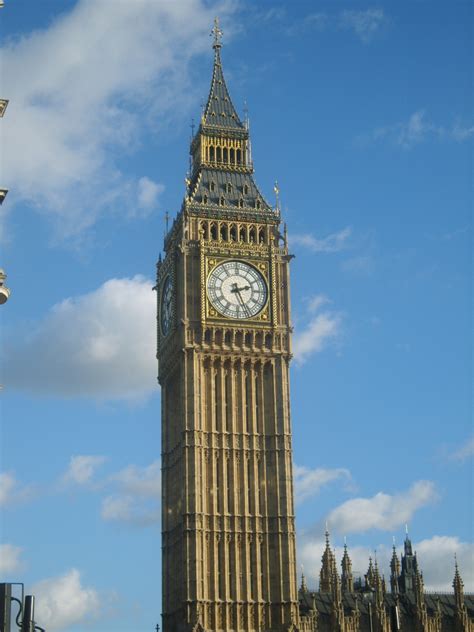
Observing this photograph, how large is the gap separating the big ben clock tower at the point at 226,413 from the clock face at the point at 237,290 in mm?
75

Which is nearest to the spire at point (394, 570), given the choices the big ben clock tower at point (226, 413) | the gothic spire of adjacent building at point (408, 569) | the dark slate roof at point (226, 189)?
the gothic spire of adjacent building at point (408, 569)

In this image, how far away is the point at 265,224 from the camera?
9194 centimetres

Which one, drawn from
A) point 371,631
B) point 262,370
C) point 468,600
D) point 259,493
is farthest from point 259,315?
point 468,600

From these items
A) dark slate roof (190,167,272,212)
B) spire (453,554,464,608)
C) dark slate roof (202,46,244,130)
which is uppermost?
dark slate roof (202,46,244,130)

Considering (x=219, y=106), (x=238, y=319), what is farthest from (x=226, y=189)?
(x=238, y=319)

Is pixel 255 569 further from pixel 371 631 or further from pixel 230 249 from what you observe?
pixel 230 249

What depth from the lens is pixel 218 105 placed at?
98625 mm

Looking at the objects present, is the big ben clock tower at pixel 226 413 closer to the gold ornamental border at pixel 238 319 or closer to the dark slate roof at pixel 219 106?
the gold ornamental border at pixel 238 319

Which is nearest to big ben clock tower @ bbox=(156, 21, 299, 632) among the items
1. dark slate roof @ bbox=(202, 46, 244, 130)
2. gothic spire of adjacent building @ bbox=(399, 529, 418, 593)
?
dark slate roof @ bbox=(202, 46, 244, 130)

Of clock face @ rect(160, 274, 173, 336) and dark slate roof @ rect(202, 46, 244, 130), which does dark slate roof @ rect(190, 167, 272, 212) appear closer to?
dark slate roof @ rect(202, 46, 244, 130)

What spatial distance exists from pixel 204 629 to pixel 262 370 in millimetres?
19524

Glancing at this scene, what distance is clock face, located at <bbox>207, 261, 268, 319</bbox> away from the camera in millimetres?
87812

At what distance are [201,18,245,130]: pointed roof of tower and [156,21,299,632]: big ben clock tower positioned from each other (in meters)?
4.52

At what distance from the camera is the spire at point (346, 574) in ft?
320
